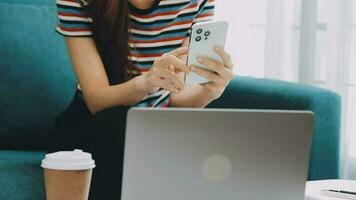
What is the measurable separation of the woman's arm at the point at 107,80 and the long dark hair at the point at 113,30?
0.03m

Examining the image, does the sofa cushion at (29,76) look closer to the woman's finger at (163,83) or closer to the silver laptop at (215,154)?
the woman's finger at (163,83)

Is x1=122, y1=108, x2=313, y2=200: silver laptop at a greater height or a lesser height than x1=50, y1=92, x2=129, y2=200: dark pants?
greater

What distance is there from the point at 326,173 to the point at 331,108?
17 cm

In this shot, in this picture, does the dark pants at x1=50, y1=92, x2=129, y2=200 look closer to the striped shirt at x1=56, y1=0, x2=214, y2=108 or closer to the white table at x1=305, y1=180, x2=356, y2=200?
the striped shirt at x1=56, y1=0, x2=214, y2=108

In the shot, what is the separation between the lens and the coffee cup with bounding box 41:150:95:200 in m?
1.08

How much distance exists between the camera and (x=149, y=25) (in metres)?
1.67

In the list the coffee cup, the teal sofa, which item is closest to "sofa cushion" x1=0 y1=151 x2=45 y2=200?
the teal sofa

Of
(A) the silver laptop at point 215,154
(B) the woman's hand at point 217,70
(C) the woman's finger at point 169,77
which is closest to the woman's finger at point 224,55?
(B) the woman's hand at point 217,70

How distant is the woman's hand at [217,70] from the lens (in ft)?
4.54

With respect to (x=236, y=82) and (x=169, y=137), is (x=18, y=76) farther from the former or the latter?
(x=169, y=137)

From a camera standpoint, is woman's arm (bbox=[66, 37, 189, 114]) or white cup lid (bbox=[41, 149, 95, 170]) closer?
white cup lid (bbox=[41, 149, 95, 170])

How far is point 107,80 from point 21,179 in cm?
31

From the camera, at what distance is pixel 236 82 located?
1.95m

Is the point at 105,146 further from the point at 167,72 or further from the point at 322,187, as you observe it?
the point at 322,187
